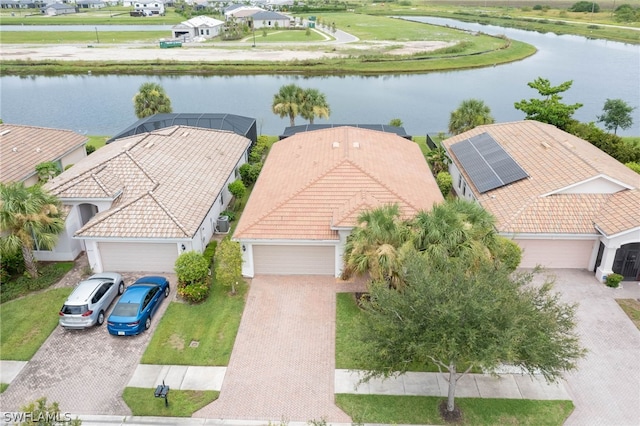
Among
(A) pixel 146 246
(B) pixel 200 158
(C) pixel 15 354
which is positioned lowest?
(C) pixel 15 354

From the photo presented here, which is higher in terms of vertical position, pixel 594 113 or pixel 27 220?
pixel 27 220

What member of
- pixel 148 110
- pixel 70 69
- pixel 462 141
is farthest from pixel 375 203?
pixel 70 69

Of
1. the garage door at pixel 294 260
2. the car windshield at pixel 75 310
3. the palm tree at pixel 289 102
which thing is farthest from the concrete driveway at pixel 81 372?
the palm tree at pixel 289 102

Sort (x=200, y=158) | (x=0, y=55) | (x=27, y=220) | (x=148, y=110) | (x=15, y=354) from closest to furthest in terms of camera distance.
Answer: (x=15, y=354) → (x=27, y=220) → (x=200, y=158) → (x=148, y=110) → (x=0, y=55)

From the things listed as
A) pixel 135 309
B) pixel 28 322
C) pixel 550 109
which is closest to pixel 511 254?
pixel 135 309

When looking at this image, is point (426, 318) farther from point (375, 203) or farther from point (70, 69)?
point (70, 69)
